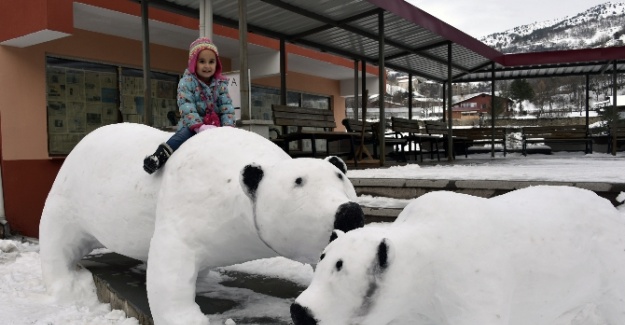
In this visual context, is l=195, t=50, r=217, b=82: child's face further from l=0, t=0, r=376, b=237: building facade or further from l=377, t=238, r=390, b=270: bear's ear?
l=0, t=0, r=376, b=237: building facade

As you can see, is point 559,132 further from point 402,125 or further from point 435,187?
point 435,187

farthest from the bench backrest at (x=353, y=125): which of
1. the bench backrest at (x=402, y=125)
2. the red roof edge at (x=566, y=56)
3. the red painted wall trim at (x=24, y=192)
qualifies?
the red painted wall trim at (x=24, y=192)

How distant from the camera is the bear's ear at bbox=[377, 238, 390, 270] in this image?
1551 millimetres

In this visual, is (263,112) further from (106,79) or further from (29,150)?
(29,150)

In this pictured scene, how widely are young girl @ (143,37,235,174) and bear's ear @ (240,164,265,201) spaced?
0.89 meters

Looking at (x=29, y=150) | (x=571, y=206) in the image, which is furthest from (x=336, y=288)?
(x=29, y=150)

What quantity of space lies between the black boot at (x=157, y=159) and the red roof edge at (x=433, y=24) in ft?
16.0

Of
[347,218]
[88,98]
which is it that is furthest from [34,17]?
[347,218]

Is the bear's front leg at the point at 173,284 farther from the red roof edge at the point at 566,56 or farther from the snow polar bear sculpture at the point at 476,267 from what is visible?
the red roof edge at the point at 566,56

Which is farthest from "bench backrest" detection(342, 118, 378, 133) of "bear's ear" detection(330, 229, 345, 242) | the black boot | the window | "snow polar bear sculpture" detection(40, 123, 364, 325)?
"bear's ear" detection(330, 229, 345, 242)

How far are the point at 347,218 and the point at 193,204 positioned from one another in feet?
2.91

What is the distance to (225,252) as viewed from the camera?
7.98ft

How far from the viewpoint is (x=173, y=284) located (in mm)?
2332

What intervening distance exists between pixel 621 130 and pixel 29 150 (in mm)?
12026
